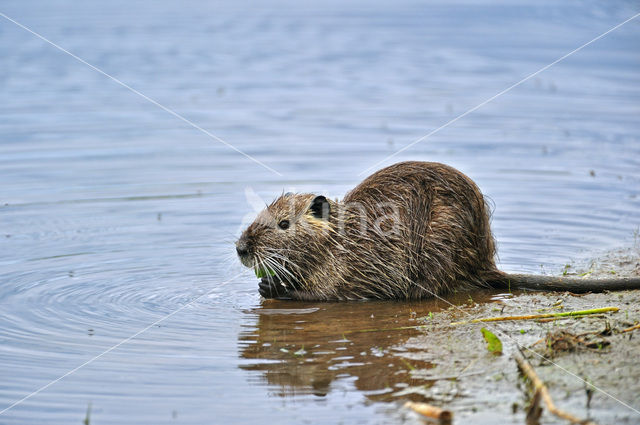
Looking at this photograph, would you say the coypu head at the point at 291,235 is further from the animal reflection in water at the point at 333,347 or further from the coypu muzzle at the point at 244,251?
the animal reflection in water at the point at 333,347

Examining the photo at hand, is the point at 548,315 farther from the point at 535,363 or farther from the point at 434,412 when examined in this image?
the point at 434,412

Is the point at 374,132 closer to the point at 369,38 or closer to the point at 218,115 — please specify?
the point at 218,115

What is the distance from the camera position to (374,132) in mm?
10109

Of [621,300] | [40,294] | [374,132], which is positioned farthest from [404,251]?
[374,132]

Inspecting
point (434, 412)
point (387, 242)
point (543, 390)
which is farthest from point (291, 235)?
point (543, 390)

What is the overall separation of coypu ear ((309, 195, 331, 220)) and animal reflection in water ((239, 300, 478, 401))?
1.78 ft

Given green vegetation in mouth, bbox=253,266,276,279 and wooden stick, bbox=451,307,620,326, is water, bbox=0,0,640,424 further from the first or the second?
wooden stick, bbox=451,307,620,326

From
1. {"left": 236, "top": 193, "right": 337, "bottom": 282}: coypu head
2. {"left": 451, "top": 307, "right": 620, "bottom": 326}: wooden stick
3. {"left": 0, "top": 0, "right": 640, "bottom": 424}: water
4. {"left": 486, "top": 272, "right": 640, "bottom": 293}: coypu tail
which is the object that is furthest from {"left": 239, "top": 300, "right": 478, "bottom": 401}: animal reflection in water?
{"left": 486, "top": 272, "right": 640, "bottom": 293}: coypu tail

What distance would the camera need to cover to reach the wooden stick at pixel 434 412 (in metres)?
3.26

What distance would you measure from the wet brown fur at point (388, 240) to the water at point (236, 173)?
0.17m

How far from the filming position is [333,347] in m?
4.35

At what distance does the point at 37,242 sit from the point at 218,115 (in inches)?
196

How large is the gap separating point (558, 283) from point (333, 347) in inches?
60.1

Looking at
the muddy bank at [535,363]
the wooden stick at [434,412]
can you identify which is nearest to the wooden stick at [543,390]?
the muddy bank at [535,363]
